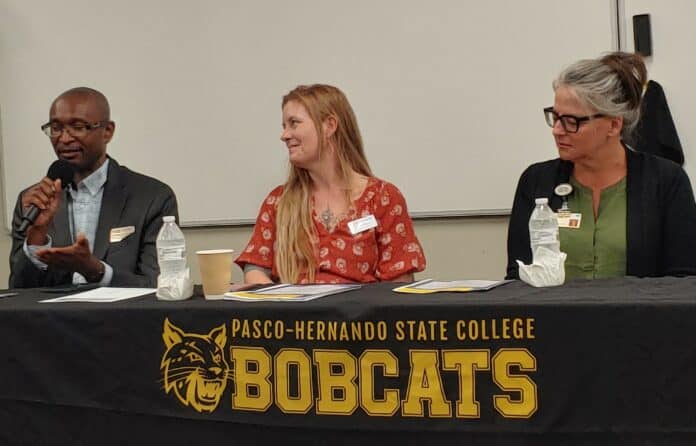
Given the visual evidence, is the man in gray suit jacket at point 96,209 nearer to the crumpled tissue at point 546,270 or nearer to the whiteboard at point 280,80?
the whiteboard at point 280,80

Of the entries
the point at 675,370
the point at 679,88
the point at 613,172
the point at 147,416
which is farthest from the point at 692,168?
the point at 147,416

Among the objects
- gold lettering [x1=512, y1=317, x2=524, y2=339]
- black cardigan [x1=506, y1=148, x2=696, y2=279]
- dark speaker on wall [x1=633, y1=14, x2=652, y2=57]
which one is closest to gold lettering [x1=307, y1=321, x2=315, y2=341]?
gold lettering [x1=512, y1=317, x2=524, y2=339]

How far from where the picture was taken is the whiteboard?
10.9 ft

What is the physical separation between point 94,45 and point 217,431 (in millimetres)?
2612

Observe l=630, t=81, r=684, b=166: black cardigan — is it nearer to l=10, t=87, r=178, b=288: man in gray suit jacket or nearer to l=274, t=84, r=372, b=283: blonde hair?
l=274, t=84, r=372, b=283: blonde hair

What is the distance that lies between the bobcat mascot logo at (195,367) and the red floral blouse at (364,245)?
2.29 ft

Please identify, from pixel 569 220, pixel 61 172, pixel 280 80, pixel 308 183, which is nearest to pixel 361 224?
pixel 308 183

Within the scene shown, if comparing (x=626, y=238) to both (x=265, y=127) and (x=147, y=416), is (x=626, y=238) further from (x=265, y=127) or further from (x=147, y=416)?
(x=265, y=127)

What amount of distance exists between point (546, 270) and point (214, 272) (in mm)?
797

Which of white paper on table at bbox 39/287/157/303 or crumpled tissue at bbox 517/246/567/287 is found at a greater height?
crumpled tissue at bbox 517/246/567/287

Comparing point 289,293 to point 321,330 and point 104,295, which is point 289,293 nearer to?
point 321,330

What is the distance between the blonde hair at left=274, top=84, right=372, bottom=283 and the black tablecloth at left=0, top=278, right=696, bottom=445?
575 millimetres

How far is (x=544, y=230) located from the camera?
77.0 inches

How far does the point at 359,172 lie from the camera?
278 cm
